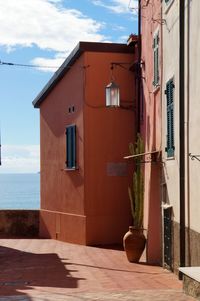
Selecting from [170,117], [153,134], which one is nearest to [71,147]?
[153,134]

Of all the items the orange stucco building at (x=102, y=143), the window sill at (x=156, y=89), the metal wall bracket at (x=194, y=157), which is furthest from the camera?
the orange stucco building at (x=102, y=143)

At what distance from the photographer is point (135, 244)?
13.9m

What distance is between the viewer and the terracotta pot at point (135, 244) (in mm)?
13914

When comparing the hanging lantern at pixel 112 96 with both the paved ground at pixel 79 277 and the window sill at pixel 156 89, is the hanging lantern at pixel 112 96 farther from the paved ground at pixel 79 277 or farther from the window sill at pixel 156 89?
the paved ground at pixel 79 277

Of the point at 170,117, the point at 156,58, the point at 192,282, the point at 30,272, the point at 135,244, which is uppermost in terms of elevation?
the point at 156,58

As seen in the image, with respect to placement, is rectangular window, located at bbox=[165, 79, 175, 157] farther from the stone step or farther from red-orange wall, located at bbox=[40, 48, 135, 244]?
red-orange wall, located at bbox=[40, 48, 135, 244]

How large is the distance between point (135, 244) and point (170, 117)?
11.3 feet

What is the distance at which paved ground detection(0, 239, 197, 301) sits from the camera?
884 cm

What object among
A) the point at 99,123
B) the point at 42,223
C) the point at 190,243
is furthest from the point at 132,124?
the point at 190,243

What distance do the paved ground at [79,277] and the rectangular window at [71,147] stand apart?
2824mm

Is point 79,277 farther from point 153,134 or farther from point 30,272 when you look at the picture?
point 153,134

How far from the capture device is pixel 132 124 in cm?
1786

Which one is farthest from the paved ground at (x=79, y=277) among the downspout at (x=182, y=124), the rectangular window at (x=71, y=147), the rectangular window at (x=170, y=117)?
the rectangular window at (x=71, y=147)

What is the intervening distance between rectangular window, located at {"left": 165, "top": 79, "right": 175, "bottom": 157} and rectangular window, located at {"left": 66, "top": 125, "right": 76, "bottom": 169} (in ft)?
22.2
